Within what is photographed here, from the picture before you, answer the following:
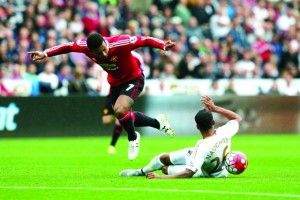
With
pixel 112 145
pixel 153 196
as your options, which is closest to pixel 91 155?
pixel 112 145

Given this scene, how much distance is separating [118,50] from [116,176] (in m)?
2.20

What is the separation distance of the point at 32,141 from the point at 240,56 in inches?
321

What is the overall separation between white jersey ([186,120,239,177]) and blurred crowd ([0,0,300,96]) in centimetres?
931

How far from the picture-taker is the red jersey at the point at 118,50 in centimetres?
1368

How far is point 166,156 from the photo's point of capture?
40.1 ft

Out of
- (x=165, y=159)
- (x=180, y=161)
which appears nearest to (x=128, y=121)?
(x=165, y=159)

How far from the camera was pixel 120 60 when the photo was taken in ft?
47.3

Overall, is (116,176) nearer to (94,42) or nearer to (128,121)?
(128,121)

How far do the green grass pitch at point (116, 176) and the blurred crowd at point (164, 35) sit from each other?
111 inches

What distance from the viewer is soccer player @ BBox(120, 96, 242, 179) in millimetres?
11469

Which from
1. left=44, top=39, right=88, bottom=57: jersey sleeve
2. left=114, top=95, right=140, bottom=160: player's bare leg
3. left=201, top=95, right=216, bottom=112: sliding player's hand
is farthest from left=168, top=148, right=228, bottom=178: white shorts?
left=44, top=39, right=88, bottom=57: jersey sleeve

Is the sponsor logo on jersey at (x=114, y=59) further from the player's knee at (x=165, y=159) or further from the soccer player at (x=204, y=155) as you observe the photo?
the player's knee at (x=165, y=159)

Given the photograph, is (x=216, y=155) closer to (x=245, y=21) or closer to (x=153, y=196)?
(x=153, y=196)

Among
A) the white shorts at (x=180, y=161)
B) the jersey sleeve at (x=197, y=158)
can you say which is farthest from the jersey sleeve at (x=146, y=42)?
the jersey sleeve at (x=197, y=158)
